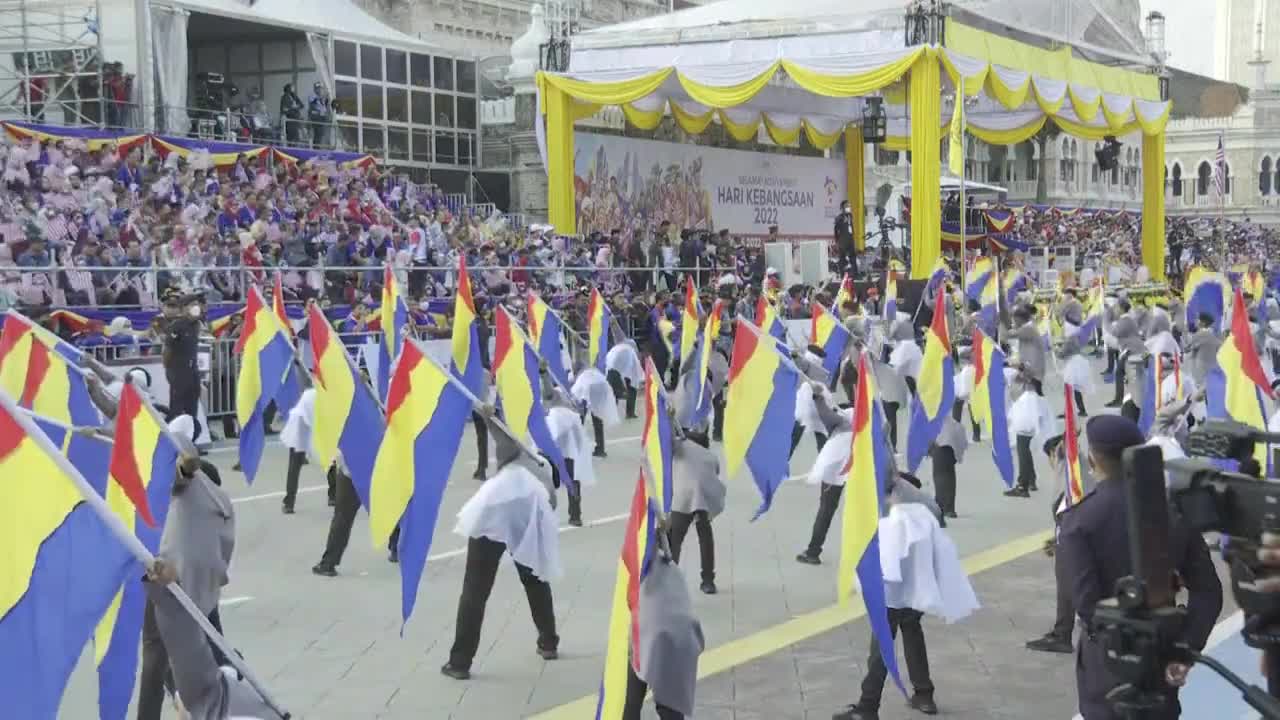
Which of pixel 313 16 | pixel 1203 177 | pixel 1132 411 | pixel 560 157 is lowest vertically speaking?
pixel 1132 411

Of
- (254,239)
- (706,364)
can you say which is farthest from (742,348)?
(254,239)

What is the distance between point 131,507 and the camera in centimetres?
739

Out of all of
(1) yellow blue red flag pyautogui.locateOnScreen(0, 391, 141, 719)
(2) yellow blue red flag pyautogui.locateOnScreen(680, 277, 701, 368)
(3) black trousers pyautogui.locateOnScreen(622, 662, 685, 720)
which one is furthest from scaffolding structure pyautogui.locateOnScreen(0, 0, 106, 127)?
(1) yellow blue red flag pyautogui.locateOnScreen(0, 391, 141, 719)

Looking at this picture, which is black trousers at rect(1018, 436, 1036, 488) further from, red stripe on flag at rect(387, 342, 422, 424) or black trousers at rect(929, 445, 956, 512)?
red stripe on flag at rect(387, 342, 422, 424)

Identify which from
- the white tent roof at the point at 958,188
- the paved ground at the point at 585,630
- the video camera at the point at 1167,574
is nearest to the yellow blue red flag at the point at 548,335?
the paved ground at the point at 585,630

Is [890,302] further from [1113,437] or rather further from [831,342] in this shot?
[1113,437]

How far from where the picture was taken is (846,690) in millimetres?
8867

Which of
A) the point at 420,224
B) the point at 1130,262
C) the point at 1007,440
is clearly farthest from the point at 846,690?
the point at 1130,262

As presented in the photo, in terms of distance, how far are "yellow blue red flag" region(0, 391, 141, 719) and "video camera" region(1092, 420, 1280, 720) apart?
3460 millimetres

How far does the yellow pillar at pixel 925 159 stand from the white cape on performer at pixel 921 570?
66.9ft

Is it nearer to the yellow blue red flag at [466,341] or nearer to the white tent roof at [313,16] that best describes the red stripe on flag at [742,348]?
the yellow blue red flag at [466,341]

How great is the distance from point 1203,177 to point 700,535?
84318 millimetres

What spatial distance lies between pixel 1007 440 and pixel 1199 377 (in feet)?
14.9

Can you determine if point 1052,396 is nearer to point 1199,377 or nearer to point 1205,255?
point 1199,377
